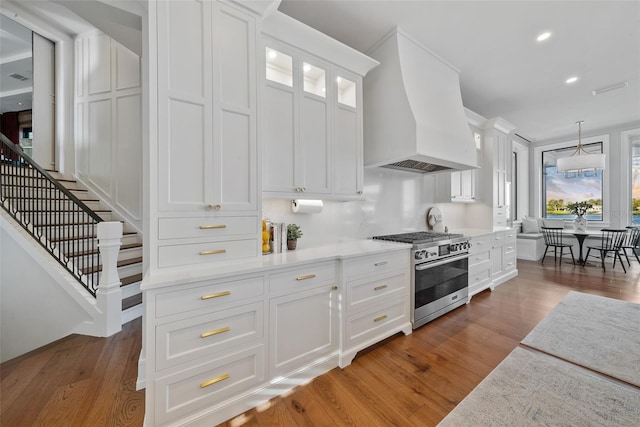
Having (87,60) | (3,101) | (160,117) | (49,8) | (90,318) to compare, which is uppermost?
(49,8)

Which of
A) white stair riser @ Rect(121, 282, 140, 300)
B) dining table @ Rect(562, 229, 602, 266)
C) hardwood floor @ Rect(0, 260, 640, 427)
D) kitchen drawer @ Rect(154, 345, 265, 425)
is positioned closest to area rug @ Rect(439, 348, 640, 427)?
hardwood floor @ Rect(0, 260, 640, 427)

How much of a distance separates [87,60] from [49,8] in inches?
24.9

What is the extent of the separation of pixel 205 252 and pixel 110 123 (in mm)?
3529

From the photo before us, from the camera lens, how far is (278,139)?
2.02m

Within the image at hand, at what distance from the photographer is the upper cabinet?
1983 millimetres

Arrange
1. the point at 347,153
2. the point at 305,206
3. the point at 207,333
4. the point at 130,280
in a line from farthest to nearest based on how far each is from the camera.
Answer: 1. the point at 130,280
2. the point at 347,153
3. the point at 305,206
4. the point at 207,333

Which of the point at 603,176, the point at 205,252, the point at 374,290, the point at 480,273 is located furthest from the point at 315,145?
the point at 603,176

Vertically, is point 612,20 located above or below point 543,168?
above

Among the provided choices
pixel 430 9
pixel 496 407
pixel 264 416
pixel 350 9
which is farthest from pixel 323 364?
pixel 430 9

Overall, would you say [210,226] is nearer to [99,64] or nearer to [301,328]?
[301,328]

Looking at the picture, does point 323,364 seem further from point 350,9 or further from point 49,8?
point 49,8

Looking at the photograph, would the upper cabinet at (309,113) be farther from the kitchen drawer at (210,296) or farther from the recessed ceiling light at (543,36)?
the recessed ceiling light at (543,36)

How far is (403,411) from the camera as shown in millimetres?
1561

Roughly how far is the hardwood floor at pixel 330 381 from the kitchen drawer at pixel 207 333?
0.50 metres
